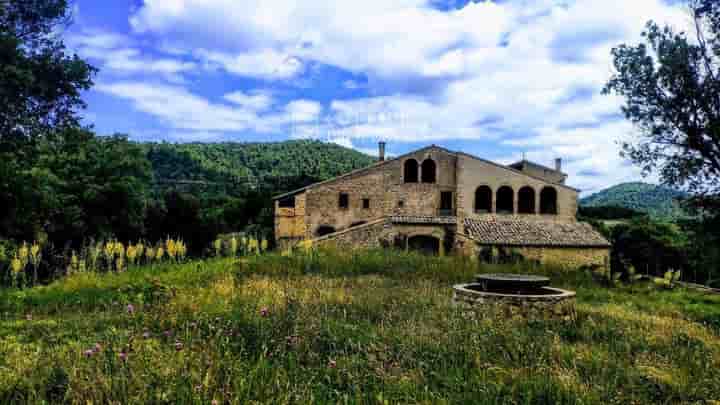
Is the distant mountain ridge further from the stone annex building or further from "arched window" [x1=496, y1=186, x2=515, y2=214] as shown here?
the stone annex building

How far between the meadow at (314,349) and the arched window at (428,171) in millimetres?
22083

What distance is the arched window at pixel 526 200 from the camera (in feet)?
104

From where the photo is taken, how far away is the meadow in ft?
13.0

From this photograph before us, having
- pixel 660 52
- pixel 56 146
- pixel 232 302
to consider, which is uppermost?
pixel 660 52

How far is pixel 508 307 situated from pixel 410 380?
4370 mm

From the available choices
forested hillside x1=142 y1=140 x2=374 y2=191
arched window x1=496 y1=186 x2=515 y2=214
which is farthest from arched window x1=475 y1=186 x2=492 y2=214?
forested hillside x1=142 y1=140 x2=374 y2=191

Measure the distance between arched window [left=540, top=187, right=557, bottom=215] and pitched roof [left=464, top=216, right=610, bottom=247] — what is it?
2.90 metres

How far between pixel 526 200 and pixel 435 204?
739 cm

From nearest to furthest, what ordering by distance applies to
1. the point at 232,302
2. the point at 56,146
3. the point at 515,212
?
the point at 232,302 < the point at 56,146 < the point at 515,212

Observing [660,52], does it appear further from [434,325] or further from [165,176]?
[165,176]

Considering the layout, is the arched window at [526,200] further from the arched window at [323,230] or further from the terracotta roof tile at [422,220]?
the arched window at [323,230]

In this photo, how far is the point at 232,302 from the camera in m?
7.36

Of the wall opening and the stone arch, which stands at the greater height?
the wall opening

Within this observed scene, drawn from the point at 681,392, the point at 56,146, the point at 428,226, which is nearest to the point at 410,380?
the point at 681,392
